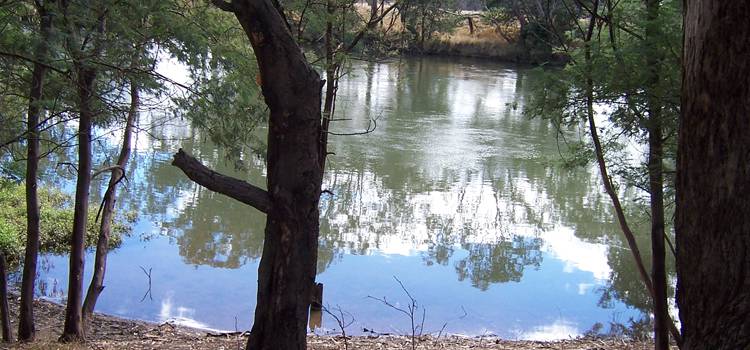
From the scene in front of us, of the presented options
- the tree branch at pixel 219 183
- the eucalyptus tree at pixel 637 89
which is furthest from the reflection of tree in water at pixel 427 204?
Answer: the tree branch at pixel 219 183

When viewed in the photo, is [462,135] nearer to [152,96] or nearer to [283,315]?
[152,96]

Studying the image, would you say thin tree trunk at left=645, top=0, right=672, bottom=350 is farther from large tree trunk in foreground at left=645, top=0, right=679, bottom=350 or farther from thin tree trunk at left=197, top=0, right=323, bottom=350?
thin tree trunk at left=197, top=0, right=323, bottom=350

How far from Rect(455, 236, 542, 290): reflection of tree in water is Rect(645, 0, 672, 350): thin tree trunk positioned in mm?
3761

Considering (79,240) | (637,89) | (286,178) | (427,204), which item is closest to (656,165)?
(637,89)

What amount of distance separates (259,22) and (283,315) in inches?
53.6

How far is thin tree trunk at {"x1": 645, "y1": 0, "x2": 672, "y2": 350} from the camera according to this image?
15.1 ft

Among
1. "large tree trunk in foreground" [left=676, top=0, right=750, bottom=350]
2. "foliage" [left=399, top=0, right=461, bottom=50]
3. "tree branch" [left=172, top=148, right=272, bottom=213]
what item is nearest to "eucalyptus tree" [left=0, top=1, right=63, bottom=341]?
"tree branch" [left=172, top=148, right=272, bottom=213]

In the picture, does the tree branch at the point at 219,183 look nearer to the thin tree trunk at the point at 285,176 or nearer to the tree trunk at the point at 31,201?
the thin tree trunk at the point at 285,176

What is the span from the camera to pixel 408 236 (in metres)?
10.8

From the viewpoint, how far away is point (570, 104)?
573cm

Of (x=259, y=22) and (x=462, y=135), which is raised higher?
(x=259, y=22)

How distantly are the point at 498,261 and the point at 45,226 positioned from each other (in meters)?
6.04

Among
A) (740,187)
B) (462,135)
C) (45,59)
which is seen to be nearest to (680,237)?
(740,187)

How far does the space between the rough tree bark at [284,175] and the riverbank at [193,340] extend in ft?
7.25
